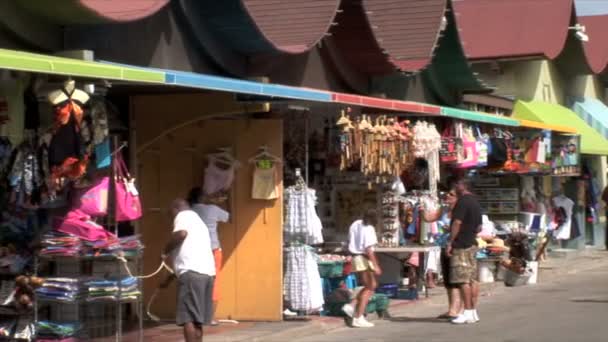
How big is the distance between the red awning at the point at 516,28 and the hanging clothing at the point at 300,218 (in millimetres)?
12843

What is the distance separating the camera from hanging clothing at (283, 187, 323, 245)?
14898 millimetres

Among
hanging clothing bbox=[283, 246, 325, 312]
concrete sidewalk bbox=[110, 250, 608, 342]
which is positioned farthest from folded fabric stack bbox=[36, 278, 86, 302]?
hanging clothing bbox=[283, 246, 325, 312]

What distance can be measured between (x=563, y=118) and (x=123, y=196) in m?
18.9

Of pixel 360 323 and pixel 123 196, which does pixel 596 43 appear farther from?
pixel 123 196

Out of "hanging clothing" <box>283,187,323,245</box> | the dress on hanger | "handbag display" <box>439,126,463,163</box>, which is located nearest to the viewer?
the dress on hanger

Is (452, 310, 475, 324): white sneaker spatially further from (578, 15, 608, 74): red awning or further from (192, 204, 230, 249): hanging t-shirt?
(578, 15, 608, 74): red awning

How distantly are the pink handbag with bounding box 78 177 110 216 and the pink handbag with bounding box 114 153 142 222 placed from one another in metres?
0.19

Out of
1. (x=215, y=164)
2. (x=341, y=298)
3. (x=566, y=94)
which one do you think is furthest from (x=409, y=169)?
(x=566, y=94)

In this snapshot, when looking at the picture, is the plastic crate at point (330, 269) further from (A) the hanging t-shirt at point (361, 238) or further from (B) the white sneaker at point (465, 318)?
(B) the white sneaker at point (465, 318)

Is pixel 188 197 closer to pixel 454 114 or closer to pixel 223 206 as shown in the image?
pixel 223 206

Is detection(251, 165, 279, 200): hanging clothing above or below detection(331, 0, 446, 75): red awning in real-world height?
below

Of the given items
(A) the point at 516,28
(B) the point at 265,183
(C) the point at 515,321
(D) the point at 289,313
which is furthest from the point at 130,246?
(A) the point at 516,28

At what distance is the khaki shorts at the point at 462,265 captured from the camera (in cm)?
1484

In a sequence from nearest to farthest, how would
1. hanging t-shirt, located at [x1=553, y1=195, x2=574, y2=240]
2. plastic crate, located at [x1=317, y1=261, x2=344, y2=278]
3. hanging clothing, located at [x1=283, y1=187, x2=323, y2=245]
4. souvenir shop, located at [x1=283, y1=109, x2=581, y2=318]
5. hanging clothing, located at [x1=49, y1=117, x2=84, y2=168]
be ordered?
hanging clothing, located at [x1=49, y1=117, x2=84, y2=168]
hanging clothing, located at [x1=283, y1=187, x2=323, y2=245]
souvenir shop, located at [x1=283, y1=109, x2=581, y2=318]
plastic crate, located at [x1=317, y1=261, x2=344, y2=278]
hanging t-shirt, located at [x1=553, y1=195, x2=574, y2=240]
